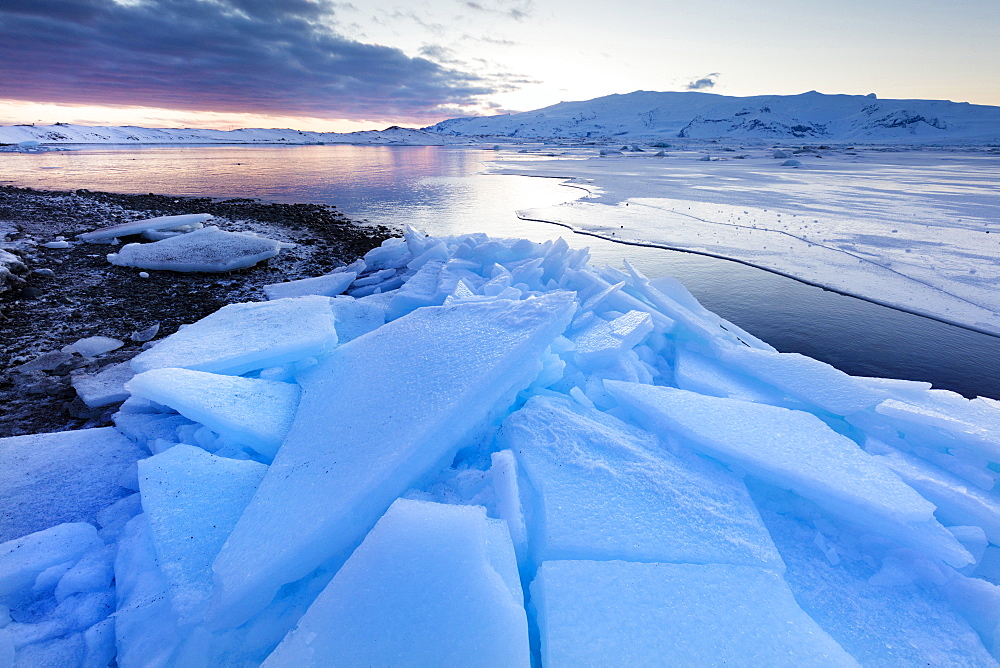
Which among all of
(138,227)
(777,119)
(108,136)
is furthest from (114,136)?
(777,119)

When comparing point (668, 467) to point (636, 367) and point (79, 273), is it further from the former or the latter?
point (79, 273)

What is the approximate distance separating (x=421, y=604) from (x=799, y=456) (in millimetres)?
1368

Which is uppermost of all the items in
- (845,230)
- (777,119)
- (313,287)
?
(777,119)

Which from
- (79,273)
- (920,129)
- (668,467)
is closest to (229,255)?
(79,273)

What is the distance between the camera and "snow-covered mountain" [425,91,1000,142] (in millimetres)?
56719

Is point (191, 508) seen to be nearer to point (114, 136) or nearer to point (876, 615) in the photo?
point (876, 615)

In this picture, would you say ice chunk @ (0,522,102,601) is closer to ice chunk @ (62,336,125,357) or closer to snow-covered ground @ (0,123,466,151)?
ice chunk @ (62,336,125,357)

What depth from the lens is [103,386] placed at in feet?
8.26

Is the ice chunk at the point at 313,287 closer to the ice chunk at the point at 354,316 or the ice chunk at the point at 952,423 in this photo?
the ice chunk at the point at 354,316

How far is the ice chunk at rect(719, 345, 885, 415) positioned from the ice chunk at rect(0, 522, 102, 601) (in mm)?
2773

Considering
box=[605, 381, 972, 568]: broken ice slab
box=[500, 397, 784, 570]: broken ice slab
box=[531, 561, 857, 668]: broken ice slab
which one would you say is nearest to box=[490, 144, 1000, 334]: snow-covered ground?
box=[605, 381, 972, 568]: broken ice slab

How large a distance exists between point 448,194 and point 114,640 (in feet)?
35.0

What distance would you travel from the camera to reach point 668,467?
5.22ft

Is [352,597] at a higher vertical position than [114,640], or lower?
higher
